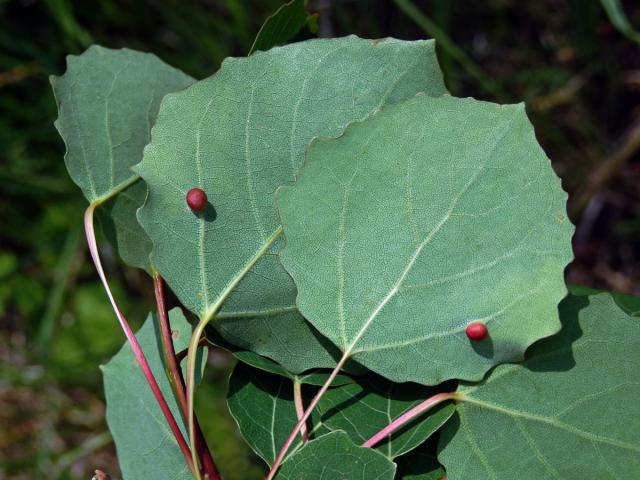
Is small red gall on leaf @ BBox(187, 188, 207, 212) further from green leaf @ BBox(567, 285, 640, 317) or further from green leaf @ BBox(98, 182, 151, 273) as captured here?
green leaf @ BBox(567, 285, 640, 317)

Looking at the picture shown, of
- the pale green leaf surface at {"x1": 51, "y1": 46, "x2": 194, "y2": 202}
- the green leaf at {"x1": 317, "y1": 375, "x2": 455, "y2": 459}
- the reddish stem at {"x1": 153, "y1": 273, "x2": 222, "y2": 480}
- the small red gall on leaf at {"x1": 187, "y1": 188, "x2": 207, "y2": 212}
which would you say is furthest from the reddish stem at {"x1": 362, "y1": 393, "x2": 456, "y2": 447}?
the pale green leaf surface at {"x1": 51, "y1": 46, "x2": 194, "y2": 202}

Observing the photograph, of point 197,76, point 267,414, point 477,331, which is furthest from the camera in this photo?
point 197,76

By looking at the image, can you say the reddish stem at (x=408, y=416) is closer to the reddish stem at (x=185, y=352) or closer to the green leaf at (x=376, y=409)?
the green leaf at (x=376, y=409)

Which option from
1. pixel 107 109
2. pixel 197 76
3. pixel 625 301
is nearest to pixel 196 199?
pixel 107 109

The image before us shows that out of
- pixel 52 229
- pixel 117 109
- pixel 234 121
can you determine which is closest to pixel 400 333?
pixel 234 121

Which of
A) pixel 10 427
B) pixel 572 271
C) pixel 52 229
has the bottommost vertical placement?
pixel 10 427

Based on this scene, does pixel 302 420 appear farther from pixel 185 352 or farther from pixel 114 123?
pixel 114 123

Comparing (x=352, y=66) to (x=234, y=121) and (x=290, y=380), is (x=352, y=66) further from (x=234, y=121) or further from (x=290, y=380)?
(x=290, y=380)

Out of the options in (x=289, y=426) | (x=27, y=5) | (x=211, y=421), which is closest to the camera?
(x=289, y=426)
